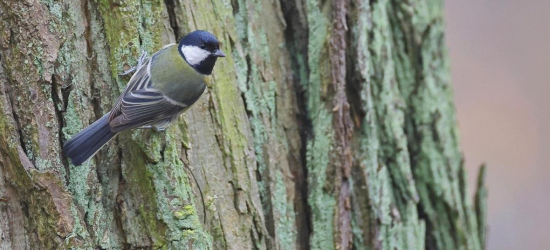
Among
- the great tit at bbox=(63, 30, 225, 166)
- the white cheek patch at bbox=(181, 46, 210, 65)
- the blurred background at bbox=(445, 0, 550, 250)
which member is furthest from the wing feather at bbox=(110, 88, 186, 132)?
the blurred background at bbox=(445, 0, 550, 250)

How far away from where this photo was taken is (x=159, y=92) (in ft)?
9.29

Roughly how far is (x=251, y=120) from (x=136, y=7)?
738mm

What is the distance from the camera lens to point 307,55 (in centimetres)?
317

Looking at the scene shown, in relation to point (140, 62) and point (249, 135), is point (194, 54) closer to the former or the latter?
point (140, 62)

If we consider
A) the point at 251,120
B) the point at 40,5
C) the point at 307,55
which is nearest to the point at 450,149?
the point at 307,55

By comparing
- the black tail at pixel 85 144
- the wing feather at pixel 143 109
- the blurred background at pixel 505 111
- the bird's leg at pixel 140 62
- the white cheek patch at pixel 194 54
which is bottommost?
the black tail at pixel 85 144

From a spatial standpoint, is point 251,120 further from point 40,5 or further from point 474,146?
point 474,146

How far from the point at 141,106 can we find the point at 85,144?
1.38ft

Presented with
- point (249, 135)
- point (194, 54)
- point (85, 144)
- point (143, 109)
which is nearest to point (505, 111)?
point (249, 135)

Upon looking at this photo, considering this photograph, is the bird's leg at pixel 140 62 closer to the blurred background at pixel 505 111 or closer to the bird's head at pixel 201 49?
the bird's head at pixel 201 49

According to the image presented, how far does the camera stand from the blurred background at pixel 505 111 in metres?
6.46

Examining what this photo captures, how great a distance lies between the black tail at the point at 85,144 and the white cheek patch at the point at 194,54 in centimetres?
57

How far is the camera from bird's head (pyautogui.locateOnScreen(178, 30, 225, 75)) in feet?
8.86

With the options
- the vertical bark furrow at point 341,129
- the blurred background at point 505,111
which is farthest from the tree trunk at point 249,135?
the blurred background at point 505,111
